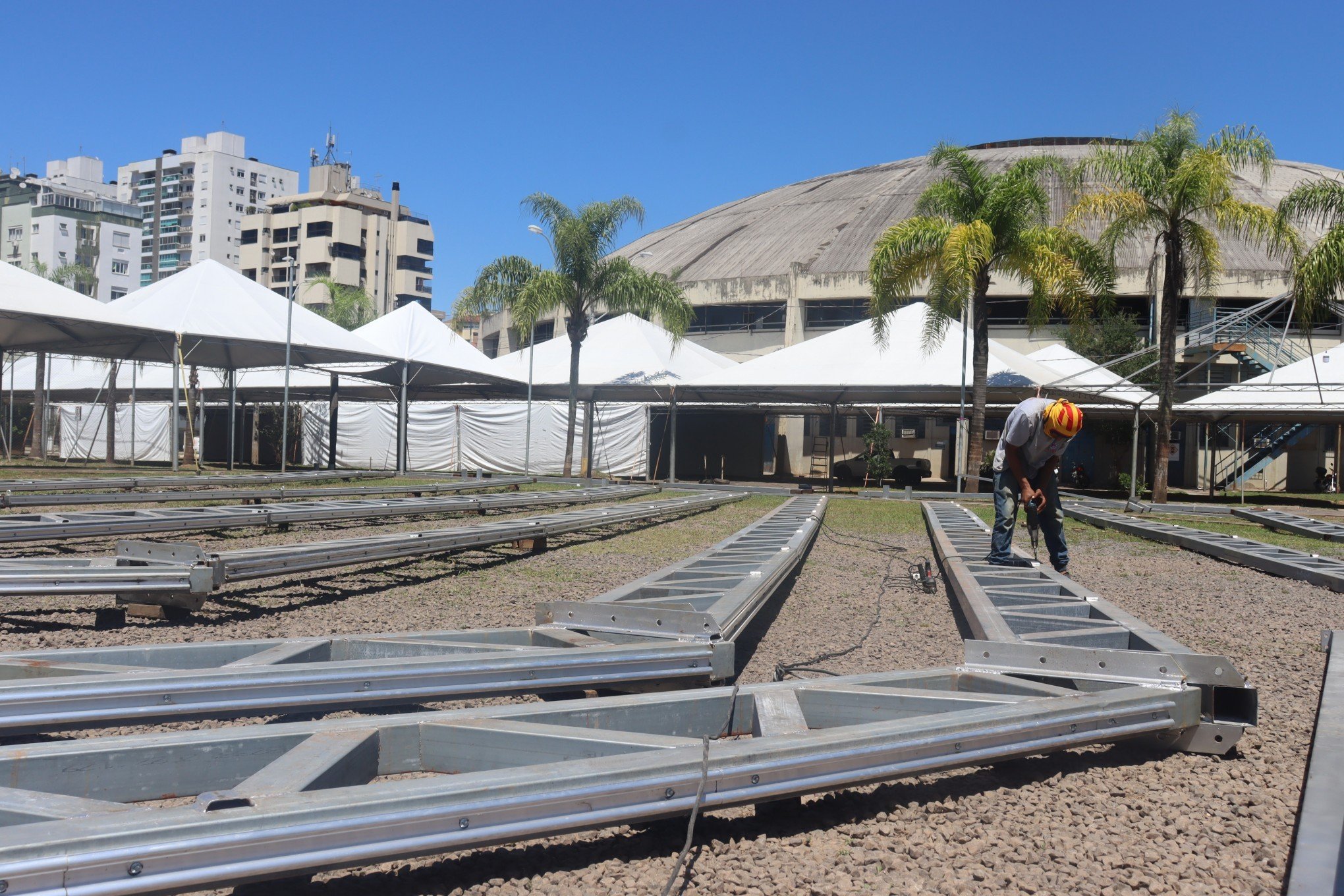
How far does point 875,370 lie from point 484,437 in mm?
12923

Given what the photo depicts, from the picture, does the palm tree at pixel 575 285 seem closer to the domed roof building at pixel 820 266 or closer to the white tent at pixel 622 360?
the white tent at pixel 622 360

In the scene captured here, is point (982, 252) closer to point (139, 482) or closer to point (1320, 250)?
point (1320, 250)

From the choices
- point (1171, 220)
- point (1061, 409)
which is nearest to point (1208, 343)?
point (1171, 220)

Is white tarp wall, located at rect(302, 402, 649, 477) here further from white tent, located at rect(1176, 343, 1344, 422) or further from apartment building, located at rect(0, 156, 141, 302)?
apartment building, located at rect(0, 156, 141, 302)

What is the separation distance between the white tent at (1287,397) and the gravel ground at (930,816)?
62.5 feet

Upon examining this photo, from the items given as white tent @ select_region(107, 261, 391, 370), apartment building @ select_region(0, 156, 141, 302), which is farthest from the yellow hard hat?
apartment building @ select_region(0, 156, 141, 302)

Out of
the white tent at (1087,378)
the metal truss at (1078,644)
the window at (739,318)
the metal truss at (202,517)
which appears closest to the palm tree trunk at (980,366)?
the white tent at (1087,378)

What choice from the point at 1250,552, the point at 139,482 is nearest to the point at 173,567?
the point at 1250,552

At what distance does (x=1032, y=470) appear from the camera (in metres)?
8.10

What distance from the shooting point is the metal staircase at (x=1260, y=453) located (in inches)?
1273

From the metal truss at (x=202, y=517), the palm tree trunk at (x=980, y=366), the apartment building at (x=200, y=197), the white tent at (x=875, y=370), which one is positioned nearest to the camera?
the metal truss at (x=202, y=517)

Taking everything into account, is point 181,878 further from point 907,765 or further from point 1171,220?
point 1171,220

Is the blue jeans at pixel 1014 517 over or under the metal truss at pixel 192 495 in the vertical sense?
over

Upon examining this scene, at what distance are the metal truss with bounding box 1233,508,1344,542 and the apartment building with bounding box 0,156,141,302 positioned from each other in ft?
356
